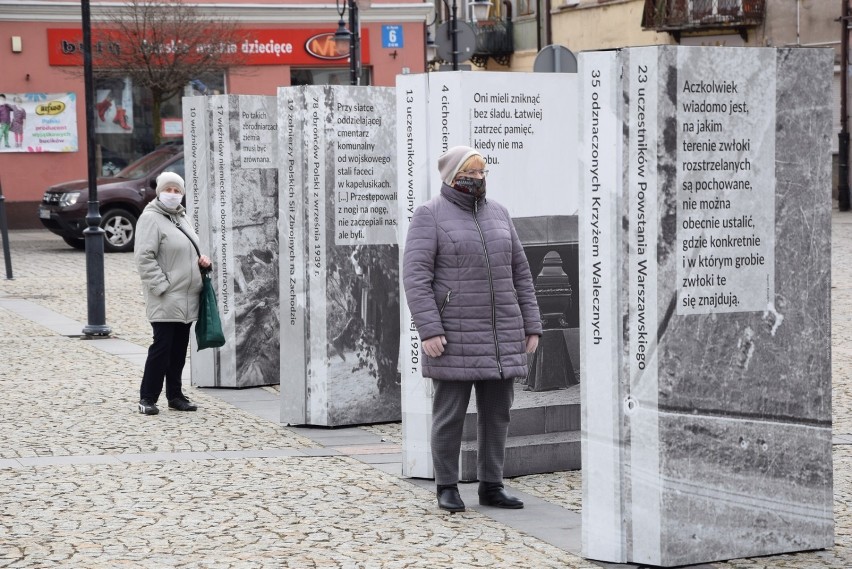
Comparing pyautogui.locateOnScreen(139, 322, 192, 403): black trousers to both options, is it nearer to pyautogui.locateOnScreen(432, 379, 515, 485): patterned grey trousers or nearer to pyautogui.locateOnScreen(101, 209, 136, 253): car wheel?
pyautogui.locateOnScreen(432, 379, 515, 485): patterned grey trousers

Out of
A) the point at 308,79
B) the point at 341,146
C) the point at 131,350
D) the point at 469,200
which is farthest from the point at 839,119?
the point at 469,200

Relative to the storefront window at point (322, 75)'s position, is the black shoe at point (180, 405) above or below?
below

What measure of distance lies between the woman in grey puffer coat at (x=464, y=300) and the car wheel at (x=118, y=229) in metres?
19.3

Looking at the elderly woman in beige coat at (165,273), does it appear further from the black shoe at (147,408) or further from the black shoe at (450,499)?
the black shoe at (450,499)

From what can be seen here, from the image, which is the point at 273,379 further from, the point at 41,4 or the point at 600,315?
the point at 41,4

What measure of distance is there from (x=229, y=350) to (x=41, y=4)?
71.9 ft

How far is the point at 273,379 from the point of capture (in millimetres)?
12055

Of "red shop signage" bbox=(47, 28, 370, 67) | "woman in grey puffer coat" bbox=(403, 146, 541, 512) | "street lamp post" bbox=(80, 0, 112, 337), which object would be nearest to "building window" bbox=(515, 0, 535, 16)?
"red shop signage" bbox=(47, 28, 370, 67)

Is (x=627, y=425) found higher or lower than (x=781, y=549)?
higher

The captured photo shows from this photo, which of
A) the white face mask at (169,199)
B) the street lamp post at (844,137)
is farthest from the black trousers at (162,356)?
the street lamp post at (844,137)

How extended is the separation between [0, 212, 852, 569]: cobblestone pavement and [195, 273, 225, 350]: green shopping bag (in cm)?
51

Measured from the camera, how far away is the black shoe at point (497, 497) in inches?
287

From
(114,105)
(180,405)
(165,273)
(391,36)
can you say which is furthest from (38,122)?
(165,273)

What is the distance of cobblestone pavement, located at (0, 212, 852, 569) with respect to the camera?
20.7 ft
